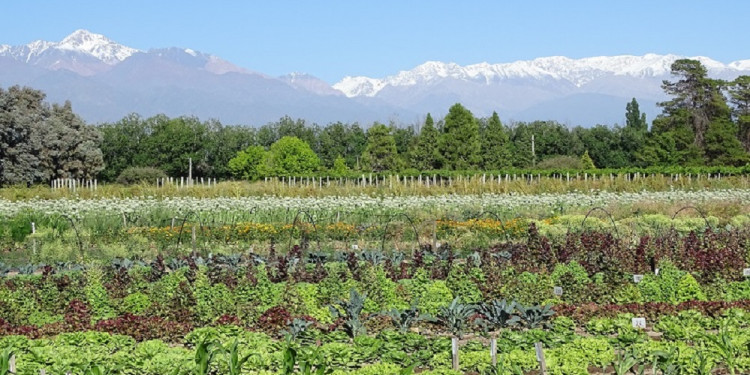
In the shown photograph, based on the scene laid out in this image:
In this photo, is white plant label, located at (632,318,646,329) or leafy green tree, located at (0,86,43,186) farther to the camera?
leafy green tree, located at (0,86,43,186)

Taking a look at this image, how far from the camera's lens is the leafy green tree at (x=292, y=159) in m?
49.7

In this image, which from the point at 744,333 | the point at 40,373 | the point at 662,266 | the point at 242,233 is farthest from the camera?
the point at 242,233

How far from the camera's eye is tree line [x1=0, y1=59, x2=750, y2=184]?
46.8 metres

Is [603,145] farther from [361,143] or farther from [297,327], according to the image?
[297,327]

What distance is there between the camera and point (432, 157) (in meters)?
49.1

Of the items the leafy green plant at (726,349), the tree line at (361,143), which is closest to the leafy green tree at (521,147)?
the tree line at (361,143)

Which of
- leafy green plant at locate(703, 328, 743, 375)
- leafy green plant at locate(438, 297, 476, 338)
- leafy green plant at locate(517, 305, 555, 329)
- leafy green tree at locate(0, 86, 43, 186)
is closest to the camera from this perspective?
leafy green plant at locate(703, 328, 743, 375)

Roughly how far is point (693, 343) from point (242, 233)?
40.3 feet

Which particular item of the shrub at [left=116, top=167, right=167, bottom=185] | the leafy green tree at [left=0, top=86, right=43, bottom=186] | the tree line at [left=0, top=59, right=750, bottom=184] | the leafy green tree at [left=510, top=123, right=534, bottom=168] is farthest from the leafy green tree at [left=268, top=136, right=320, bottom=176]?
the leafy green tree at [left=510, top=123, right=534, bottom=168]

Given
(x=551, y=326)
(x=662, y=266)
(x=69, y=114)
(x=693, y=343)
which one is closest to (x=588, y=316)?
(x=551, y=326)

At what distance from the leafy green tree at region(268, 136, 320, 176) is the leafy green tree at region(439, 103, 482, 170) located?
26.5 feet

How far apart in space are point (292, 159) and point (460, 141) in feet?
32.1

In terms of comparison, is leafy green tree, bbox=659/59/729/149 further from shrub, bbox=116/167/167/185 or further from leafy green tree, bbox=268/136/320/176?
shrub, bbox=116/167/167/185

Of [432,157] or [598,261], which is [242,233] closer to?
[598,261]
